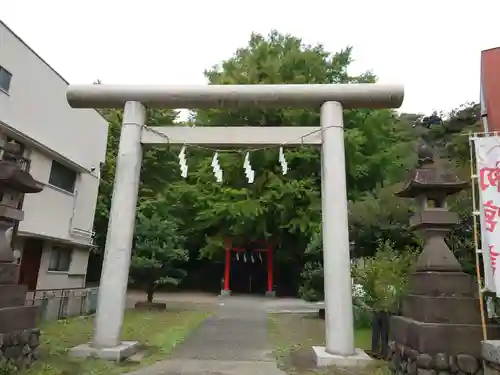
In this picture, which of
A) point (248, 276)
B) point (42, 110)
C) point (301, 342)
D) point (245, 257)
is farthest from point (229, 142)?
point (248, 276)

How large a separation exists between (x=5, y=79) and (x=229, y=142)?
6.86 meters

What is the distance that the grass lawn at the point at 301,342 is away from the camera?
20.7ft

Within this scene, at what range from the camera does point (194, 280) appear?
26297 mm

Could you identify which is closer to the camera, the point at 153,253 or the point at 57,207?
the point at 57,207

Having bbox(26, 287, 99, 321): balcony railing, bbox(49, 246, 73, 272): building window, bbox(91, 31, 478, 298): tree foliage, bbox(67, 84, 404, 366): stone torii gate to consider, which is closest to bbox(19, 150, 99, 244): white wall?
bbox(49, 246, 73, 272): building window

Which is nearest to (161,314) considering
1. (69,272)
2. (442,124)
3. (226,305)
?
(69,272)

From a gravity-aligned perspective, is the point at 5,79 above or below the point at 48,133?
above

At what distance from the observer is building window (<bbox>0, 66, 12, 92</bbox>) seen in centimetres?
1048

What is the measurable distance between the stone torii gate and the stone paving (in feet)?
3.06

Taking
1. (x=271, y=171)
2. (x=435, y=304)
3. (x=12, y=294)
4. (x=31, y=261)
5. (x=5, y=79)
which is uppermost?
(x=271, y=171)

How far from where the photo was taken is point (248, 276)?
2514 cm

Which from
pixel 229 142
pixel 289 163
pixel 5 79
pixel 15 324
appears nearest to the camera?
pixel 15 324

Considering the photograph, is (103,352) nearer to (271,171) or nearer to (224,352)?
(224,352)

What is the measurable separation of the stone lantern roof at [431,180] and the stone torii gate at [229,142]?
148 cm
